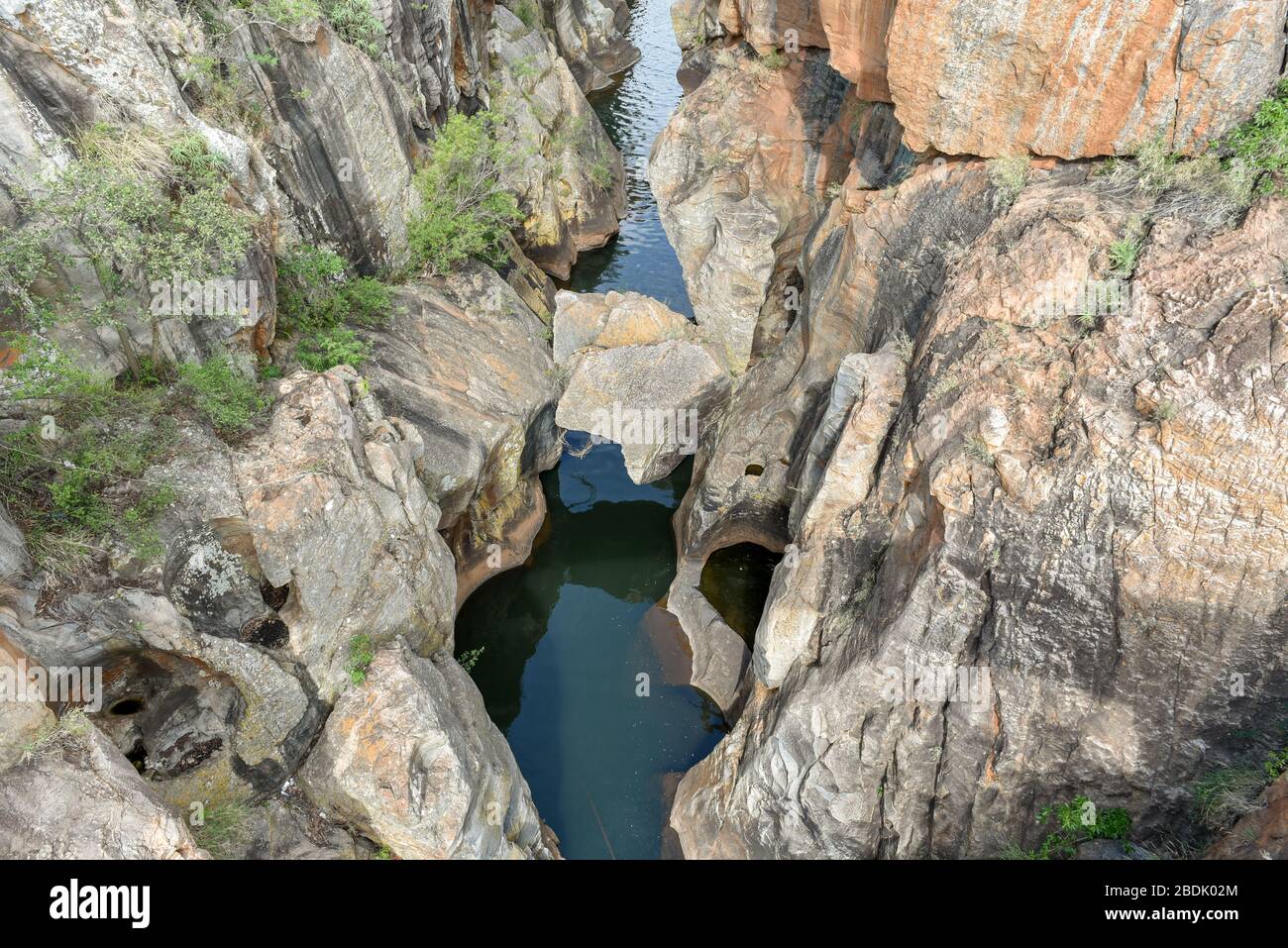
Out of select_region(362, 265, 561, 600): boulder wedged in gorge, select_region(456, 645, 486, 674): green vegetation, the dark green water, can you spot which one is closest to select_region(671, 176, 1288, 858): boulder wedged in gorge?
the dark green water

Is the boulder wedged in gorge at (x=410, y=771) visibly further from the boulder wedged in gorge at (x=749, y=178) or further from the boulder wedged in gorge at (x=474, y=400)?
the boulder wedged in gorge at (x=749, y=178)

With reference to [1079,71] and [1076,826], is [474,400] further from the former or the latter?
[1076,826]

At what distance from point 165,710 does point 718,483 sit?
37.1 ft

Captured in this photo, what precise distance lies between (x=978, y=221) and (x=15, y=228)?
1375cm

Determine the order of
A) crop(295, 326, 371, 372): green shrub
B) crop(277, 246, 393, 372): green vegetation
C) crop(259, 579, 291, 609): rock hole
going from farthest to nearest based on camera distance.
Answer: crop(277, 246, 393, 372): green vegetation, crop(295, 326, 371, 372): green shrub, crop(259, 579, 291, 609): rock hole

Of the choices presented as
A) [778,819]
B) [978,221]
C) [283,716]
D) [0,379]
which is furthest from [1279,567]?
[0,379]

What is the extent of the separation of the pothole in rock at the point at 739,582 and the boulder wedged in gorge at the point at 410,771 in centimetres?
690

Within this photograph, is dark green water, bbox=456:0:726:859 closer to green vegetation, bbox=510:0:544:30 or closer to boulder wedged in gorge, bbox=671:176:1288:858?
boulder wedged in gorge, bbox=671:176:1288:858

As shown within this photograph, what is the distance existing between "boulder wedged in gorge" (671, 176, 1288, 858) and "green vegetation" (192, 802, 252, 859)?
728 cm

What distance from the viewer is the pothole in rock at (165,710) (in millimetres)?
9344

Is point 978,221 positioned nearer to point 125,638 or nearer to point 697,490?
point 697,490

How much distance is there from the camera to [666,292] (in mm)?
26625

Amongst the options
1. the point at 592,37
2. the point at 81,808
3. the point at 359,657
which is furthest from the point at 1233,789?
the point at 592,37

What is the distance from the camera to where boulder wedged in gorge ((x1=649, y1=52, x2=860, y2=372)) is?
17.8 m
